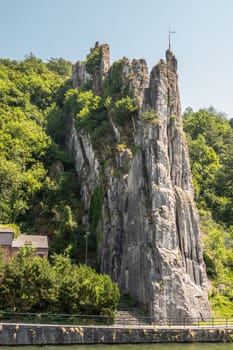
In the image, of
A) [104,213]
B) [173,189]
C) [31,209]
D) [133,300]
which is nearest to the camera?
[133,300]

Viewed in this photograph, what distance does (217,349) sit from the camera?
36.5 meters

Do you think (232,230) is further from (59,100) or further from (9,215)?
(59,100)

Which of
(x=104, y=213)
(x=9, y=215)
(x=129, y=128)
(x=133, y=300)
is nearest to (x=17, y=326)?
Result: (x=133, y=300)

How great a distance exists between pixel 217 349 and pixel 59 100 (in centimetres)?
7319

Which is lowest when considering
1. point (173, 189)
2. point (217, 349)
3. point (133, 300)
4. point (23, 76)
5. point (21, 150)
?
point (217, 349)

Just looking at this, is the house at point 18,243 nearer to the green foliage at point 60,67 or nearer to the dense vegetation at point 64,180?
the dense vegetation at point 64,180

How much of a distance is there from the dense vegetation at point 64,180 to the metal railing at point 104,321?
1151 mm

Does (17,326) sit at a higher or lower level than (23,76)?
lower

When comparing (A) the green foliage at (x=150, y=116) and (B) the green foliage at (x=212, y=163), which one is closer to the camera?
(A) the green foliage at (x=150, y=116)

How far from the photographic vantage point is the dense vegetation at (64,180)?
40.1 meters

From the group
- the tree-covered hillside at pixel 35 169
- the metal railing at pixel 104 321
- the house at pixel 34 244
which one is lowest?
the metal railing at pixel 104 321

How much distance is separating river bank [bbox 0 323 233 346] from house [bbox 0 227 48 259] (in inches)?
561

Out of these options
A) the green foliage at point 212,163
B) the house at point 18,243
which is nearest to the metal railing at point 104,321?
the house at point 18,243

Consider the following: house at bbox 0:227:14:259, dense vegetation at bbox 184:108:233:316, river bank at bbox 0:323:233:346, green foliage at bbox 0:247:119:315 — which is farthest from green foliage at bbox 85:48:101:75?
river bank at bbox 0:323:233:346
